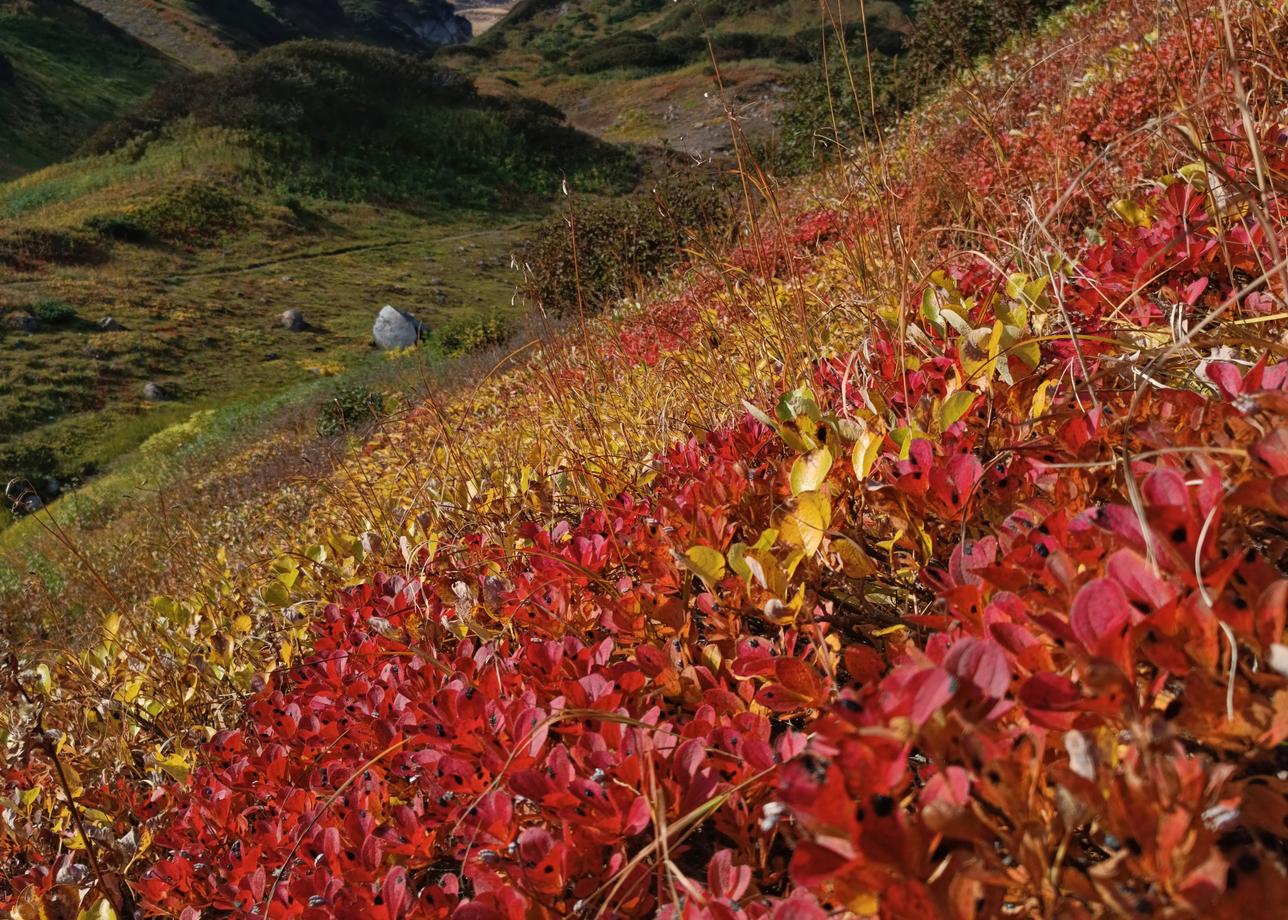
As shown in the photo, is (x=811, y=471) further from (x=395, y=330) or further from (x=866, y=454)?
(x=395, y=330)

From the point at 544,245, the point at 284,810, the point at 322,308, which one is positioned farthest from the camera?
the point at 322,308

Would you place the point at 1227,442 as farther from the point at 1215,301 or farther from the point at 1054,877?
the point at 1215,301

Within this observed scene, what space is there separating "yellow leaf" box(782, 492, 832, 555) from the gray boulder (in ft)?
54.7

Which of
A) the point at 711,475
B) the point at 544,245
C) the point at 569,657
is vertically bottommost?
the point at 544,245

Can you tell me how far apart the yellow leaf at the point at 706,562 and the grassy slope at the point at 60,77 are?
41.1 metres

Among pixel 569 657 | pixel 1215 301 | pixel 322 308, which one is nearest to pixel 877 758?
pixel 569 657

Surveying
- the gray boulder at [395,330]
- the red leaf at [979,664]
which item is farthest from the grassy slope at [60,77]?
the red leaf at [979,664]

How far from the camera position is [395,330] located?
55.6 feet

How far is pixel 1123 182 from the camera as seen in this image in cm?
271

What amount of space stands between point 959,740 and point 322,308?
2065 centimetres

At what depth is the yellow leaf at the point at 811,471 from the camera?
3.63 ft

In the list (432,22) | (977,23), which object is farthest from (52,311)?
(432,22)

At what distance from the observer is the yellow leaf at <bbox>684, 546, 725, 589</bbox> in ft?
3.61

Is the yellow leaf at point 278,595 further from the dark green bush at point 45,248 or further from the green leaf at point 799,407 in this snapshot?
the dark green bush at point 45,248
